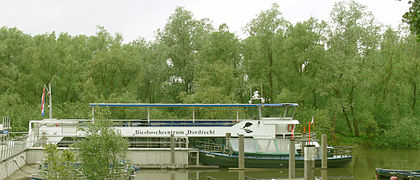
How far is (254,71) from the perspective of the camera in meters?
54.4

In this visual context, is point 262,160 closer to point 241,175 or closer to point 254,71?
point 241,175

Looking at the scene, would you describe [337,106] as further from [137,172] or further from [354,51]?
[137,172]

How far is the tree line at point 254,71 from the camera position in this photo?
163ft

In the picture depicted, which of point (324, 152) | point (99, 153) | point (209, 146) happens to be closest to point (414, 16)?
point (99, 153)

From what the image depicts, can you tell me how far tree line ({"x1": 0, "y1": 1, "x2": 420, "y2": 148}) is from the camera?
49.7 meters

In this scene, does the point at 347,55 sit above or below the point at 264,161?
above

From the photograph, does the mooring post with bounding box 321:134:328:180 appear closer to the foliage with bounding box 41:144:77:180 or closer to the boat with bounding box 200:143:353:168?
the boat with bounding box 200:143:353:168

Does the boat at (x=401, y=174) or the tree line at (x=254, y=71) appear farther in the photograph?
the tree line at (x=254, y=71)

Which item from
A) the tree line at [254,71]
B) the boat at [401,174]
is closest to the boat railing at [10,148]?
the tree line at [254,71]

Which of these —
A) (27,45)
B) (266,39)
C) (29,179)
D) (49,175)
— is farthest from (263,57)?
(49,175)

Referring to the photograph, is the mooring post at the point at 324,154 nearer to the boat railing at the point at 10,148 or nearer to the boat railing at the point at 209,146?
the boat railing at the point at 209,146

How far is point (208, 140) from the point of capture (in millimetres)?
35188

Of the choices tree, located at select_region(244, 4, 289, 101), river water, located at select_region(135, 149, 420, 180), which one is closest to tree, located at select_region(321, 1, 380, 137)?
tree, located at select_region(244, 4, 289, 101)

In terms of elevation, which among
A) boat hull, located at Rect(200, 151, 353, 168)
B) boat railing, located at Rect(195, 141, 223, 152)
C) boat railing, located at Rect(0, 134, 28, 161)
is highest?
boat railing, located at Rect(0, 134, 28, 161)
